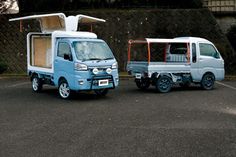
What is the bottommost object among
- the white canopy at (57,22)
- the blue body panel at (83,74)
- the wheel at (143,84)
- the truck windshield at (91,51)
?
the wheel at (143,84)

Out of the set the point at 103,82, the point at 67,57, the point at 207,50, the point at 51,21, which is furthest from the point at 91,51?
the point at 207,50

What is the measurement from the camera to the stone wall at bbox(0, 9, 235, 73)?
2041cm

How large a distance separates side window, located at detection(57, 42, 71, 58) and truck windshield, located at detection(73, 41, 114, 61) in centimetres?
25

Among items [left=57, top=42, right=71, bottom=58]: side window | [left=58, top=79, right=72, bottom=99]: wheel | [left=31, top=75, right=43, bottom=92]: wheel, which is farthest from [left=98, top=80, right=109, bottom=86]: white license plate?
→ [left=31, top=75, right=43, bottom=92]: wheel

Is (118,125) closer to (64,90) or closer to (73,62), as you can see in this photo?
(73,62)

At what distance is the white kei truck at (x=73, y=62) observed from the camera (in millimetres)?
11219

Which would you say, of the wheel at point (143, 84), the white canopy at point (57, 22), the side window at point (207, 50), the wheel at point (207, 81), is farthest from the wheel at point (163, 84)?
the white canopy at point (57, 22)

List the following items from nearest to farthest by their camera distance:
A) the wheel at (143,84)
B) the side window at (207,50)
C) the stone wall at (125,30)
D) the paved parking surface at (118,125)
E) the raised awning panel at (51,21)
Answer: the paved parking surface at (118,125) < the raised awning panel at (51,21) < the wheel at (143,84) < the side window at (207,50) < the stone wall at (125,30)

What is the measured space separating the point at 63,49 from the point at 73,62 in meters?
0.85

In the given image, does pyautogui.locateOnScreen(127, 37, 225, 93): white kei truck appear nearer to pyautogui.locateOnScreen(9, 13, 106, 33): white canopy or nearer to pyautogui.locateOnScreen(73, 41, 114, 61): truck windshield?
pyautogui.locateOnScreen(73, 41, 114, 61): truck windshield

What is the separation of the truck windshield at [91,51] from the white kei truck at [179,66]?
5.26 ft

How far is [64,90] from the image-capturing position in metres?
11.8

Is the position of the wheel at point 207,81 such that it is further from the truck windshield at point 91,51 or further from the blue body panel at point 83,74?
the truck windshield at point 91,51

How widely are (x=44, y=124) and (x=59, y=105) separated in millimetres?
2502
